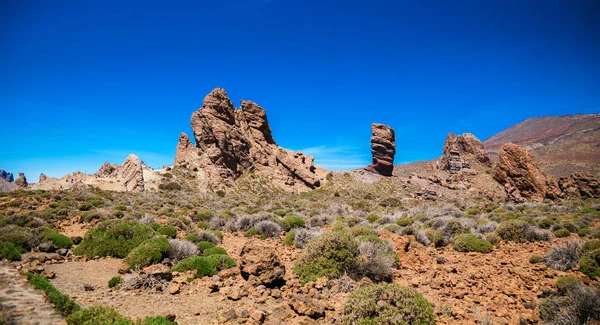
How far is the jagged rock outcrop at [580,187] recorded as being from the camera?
34531mm

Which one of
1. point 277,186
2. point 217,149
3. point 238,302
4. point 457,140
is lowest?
point 238,302

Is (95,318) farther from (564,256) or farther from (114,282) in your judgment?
(564,256)

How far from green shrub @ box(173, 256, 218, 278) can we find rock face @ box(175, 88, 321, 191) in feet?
104

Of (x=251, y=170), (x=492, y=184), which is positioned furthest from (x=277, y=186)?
(x=492, y=184)

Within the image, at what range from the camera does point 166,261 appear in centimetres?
973

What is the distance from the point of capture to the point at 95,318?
16.9 feet

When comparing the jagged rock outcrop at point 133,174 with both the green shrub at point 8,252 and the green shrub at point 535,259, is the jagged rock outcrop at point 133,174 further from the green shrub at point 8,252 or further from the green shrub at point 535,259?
the green shrub at point 535,259

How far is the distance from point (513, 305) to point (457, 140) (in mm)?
78350

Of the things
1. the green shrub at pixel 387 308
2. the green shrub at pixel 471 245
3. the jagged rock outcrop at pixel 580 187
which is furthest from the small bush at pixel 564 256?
the jagged rock outcrop at pixel 580 187

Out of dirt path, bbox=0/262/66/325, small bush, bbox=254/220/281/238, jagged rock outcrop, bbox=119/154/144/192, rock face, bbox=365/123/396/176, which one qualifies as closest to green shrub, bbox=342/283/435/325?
dirt path, bbox=0/262/66/325

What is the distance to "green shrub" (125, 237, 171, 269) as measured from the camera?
9266 mm

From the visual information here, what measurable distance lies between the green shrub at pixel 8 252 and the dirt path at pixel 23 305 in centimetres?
267

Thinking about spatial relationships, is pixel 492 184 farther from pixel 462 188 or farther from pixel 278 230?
pixel 278 230

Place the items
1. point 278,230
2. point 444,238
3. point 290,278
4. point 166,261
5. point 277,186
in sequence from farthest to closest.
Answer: point 277,186, point 278,230, point 444,238, point 166,261, point 290,278
